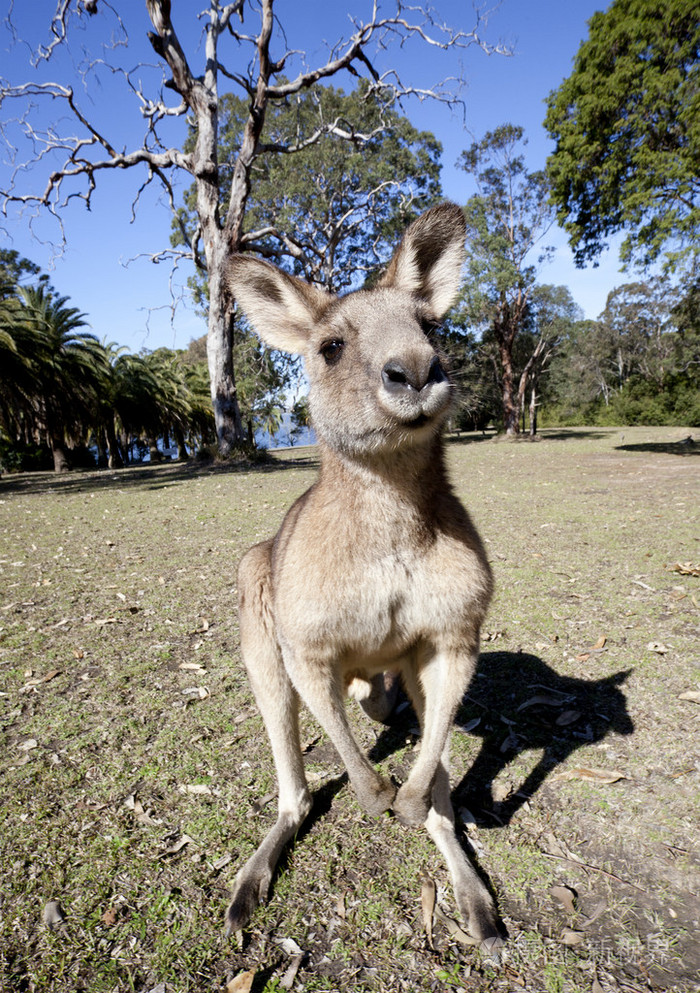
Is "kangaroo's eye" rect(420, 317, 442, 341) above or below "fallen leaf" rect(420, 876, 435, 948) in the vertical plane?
above

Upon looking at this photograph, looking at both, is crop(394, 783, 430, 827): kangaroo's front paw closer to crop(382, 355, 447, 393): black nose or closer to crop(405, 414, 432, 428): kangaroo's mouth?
crop(405, 414, 432, 428): kangaroo's mouth

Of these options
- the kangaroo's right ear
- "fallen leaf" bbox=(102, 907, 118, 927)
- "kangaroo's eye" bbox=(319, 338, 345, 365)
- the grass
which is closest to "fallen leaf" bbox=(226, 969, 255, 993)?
the grass

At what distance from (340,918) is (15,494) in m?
14.7

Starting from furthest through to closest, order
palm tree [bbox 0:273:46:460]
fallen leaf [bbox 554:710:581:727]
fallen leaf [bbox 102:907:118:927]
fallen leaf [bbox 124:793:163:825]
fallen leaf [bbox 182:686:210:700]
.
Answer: palm tree [bbox 0:273:46:460] → fallen leaf [bbox 182:686:210:700] → fallen leaf [bbox 554:710:581:727] → fallen leaf [bbox 124:793:163:825] → fallen leaf [bbox 102:907:118:927]

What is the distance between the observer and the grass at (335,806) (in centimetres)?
154

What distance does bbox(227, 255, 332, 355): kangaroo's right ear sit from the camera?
6.41 feet

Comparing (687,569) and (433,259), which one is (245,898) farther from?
(687,569)

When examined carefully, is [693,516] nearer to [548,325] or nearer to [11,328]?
[11,328]

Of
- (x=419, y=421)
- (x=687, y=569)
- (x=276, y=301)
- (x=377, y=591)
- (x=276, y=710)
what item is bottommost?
(x=687, y=569)

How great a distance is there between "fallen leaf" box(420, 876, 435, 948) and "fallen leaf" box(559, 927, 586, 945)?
372 millimetres

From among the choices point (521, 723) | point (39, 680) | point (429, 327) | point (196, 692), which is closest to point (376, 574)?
point (429, 327)

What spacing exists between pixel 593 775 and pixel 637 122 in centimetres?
1325

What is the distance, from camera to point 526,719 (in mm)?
2676

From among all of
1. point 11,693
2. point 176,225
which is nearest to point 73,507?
point 11,693
